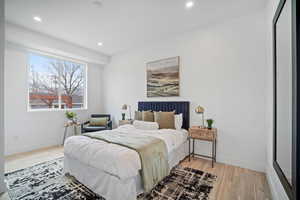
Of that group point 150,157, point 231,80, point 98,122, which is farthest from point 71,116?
point 231,80

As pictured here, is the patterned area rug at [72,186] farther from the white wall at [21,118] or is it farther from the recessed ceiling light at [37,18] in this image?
the recessed ceiling light at [37,18]

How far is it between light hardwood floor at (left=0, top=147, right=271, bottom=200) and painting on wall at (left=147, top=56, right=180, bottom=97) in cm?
179

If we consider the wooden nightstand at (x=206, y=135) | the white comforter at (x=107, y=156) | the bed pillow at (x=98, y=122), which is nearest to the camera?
the white comforter at (x=107, y=156)

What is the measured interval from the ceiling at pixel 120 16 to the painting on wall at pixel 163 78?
72 cm

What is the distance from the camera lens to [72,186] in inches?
83.7

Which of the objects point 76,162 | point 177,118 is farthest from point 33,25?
point 177,118

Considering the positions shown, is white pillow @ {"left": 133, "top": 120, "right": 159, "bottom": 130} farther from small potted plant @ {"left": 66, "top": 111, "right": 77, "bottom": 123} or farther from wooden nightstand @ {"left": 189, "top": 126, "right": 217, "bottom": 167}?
small potted plant @ {"left": 66, "top": 111, "right": 77, "bottom": 123}

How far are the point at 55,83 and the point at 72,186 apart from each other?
3.40 m

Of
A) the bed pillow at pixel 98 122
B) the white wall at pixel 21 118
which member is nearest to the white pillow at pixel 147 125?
the bed pillow at pixel 98 122

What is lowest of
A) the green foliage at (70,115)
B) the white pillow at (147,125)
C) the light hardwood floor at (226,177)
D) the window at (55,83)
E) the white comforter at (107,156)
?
the light hardwood floor at (226,177)

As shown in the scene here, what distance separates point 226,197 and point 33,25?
16.0ft

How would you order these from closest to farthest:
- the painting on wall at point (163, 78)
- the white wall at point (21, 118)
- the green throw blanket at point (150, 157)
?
the green throw blanket at point (150, 157) < the white wall at point (21, 118) < the painting on wall at point (163, 78)

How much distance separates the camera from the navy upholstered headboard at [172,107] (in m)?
3.36

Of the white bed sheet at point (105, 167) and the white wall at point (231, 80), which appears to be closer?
the white bed sheet at point (105, 167)
